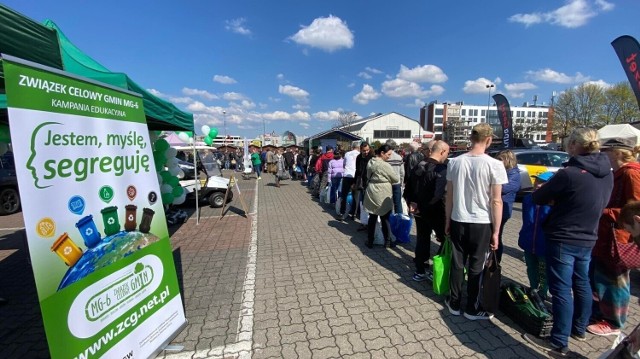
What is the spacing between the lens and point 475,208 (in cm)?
277

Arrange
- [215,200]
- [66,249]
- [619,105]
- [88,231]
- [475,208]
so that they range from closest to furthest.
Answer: [66,249] < [88,231] < [475,208] < [215,200] < [619,105]

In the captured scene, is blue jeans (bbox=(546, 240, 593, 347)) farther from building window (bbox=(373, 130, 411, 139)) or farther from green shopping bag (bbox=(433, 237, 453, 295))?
building window (bbox=(373, 130, 411, 139))

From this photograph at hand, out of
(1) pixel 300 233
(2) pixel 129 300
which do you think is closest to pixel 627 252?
(2) pixel 129 300

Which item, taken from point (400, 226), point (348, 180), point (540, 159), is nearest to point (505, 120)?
point (540, 159)

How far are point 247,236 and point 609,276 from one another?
5257 millimetres

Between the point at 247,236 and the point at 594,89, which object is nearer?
the point at 247,236

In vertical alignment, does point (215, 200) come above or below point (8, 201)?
below

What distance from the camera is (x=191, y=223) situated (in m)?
7.28

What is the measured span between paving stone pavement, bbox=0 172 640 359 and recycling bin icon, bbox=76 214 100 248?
4.12 feet

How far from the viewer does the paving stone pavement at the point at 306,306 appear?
2605mm

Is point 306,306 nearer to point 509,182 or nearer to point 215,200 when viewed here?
point 509,182

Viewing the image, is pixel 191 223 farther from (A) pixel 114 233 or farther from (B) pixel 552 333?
(B) pixel 552 333

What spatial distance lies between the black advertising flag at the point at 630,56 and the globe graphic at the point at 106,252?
33.1 ft

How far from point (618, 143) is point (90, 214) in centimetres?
427
